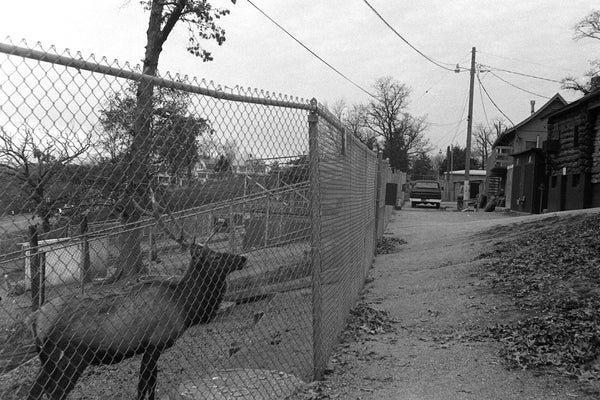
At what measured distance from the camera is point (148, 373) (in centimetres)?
→ 361

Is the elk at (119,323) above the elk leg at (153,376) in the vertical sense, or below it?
above

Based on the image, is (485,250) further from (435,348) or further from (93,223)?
(93,223)

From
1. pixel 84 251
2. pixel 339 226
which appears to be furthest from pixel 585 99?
pixel 84 251

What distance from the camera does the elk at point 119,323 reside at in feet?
8.88

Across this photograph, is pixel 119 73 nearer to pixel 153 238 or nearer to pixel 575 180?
pixel 153 238

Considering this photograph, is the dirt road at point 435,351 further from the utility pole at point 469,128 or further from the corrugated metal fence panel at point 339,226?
the utility pole at point 469,128

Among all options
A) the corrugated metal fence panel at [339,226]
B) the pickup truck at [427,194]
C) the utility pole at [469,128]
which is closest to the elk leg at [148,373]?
the corrugated metal fence panel at [339,226]

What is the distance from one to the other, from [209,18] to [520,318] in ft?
29.4

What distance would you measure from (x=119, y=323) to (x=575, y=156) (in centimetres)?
2211

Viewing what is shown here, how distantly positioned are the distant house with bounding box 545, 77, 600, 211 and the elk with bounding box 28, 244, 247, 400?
64.7ft

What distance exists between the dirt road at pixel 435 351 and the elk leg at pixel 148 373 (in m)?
1.15

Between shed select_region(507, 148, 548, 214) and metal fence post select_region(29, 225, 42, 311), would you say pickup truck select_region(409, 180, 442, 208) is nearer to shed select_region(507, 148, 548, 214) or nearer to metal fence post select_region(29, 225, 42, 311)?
shed select_region(507, 148, 548, 214)

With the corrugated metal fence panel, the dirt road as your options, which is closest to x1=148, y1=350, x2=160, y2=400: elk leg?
the dirt road

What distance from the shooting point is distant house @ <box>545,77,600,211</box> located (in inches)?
779
